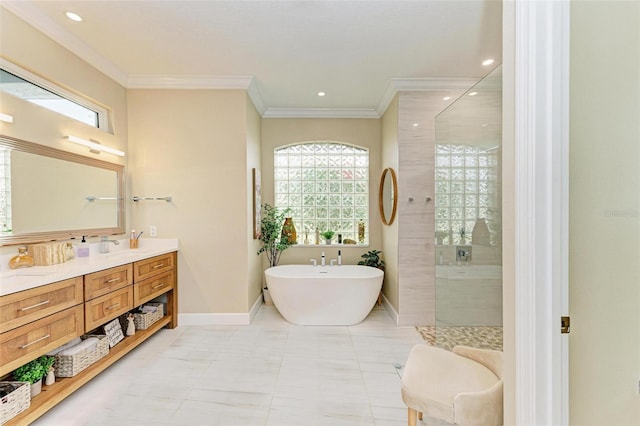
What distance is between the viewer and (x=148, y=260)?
2820 mm

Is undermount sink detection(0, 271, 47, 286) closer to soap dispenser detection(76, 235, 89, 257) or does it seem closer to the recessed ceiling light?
soap dispenser detection(76, 235, 89, 257)

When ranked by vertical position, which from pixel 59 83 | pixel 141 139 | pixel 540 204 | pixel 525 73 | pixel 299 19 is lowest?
pixel 540 204

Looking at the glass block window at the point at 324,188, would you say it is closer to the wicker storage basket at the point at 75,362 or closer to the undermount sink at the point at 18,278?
the wicker storage basket at the point at 75,362

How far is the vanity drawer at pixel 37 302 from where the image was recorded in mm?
1541

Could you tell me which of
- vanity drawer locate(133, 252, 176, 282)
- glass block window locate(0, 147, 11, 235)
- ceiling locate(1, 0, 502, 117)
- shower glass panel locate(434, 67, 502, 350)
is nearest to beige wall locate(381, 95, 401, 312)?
ceiling locate(1, 0, 502, 117)

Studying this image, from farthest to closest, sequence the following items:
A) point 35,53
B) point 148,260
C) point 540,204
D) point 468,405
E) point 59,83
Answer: point 148,260, point 59,83, point 35,53, point 468,405, point 540,204

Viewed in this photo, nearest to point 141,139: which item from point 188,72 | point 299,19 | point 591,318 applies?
point 188,72

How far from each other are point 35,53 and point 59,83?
0.80ft

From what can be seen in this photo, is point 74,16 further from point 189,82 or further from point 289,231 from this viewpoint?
point 289,231

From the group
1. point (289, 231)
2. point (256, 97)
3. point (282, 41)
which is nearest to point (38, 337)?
point (282, 41)

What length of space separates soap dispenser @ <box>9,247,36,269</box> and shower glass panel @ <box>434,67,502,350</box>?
118 inches

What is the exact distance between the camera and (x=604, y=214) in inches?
37.3

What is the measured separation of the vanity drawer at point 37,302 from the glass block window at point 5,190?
602 millimetres

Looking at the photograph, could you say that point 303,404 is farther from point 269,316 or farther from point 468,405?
point 269,316
